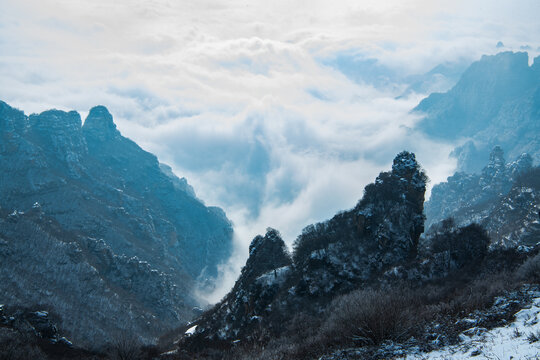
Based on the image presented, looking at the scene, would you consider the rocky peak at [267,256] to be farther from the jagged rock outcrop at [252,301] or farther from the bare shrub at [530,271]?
the bare shrub at [530,271]

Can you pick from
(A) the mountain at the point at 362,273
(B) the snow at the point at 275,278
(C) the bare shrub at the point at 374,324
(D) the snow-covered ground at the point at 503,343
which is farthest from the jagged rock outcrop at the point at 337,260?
(D) the snow-covered ground at the point at 503,343

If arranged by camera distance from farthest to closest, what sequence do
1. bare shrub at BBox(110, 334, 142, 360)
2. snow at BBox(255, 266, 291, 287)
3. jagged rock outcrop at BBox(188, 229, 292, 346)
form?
snow at BBox(255, 266, 291, 287) → jagged rock outcrop at BBox(188, 229, 292, 346) → bare shrub at BBox(110, 334, 142, 360)

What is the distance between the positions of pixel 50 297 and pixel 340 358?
187 m

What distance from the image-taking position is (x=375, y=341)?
28.9 m

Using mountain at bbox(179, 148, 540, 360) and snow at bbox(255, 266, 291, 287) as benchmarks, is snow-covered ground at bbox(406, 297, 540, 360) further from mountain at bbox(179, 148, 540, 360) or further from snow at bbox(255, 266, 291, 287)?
snow at bbox(255, 266, 291, 287)

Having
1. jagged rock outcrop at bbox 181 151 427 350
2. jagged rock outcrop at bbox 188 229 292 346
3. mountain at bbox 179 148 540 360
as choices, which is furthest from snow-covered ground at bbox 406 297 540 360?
jagged rock outcrop at bbox 188 229 292 346

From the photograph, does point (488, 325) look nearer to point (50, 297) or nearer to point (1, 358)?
point (1, 358)

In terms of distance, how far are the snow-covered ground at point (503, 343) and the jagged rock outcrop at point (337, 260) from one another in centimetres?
4666

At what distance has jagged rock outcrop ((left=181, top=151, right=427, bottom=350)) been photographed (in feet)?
245

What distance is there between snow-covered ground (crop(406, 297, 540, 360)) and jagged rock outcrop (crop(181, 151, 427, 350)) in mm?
46658

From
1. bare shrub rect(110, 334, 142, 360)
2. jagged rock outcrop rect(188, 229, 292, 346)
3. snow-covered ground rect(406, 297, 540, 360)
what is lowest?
snow-covered ground rect(406, 297, 540, 360)

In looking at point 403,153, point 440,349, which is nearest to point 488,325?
point 440,349

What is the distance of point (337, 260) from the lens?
7925 cm

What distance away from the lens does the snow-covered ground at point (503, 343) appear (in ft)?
67.1
